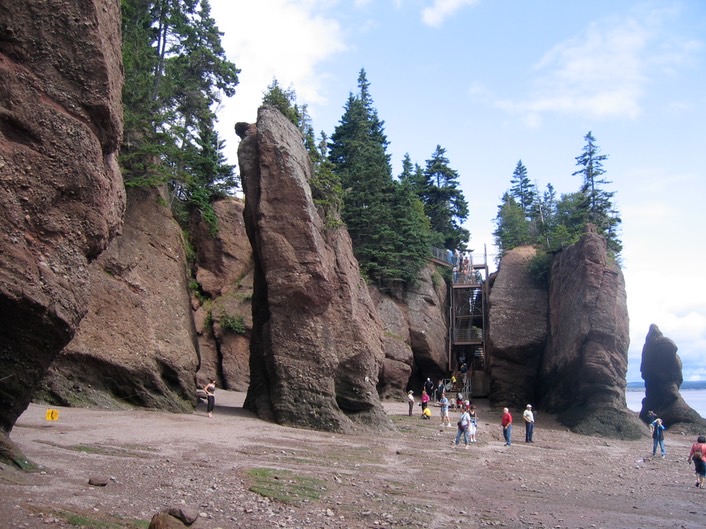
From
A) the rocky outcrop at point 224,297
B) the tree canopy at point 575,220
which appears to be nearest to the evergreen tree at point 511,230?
the tree canopy at point 575,220

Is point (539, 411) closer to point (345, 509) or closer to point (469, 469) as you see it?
point (469, 469)

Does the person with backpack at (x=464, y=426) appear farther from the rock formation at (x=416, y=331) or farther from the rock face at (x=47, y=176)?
the rock formation at (x=416, y=331)

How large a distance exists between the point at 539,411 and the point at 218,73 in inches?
1134

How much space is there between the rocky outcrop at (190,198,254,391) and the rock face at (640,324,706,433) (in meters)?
24.8

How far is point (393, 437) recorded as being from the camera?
2217 centimetres

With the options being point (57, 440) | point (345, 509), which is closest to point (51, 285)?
point (57, 440)

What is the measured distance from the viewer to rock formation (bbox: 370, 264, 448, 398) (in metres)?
38.2

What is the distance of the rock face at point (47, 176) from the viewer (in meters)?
9.31

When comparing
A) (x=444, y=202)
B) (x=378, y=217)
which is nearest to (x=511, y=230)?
(x=444, y=202)

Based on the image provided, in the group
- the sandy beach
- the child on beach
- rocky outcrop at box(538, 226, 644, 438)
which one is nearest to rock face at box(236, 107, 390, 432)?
the sandy beach

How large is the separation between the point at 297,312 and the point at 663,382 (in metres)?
27.5

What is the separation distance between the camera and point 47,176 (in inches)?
388

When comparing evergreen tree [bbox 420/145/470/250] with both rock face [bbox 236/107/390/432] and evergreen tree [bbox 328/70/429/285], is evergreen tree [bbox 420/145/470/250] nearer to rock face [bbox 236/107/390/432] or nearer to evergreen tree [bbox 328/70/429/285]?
evergreen tree [bbox 328/70/429/285]

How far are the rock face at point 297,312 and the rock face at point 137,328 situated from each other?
317 cm
